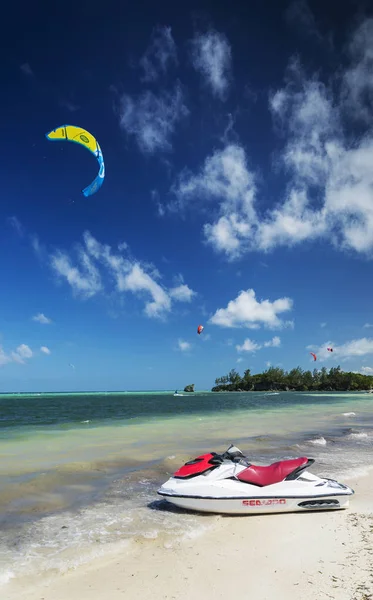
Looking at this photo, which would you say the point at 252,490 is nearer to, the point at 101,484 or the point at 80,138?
the point at 101,484

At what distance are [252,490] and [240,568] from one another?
1.93 metres

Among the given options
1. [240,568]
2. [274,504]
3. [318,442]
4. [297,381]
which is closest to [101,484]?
[274,504]

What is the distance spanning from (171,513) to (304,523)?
84.0 inches

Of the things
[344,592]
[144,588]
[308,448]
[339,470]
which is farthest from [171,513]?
[308,448]

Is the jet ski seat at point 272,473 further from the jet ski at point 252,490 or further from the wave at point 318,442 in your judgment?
the wave at point 318,442

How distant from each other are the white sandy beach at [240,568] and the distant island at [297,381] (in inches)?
6456

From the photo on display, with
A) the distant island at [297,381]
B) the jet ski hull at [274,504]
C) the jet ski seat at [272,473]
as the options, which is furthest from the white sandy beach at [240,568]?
the distant island at [297,381]

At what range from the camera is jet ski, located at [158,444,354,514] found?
6.38 m

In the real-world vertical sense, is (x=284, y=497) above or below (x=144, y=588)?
above

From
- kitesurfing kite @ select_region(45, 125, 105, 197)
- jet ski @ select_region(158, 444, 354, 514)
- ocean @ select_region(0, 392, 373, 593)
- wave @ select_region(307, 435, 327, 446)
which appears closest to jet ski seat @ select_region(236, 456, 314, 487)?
jet ski @ select_region(158, 444, 354, 514)

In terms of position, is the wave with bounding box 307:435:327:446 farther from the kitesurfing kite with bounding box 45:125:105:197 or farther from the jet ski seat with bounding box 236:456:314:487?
the kitesurfing kite with bounding box 45:125:105:197

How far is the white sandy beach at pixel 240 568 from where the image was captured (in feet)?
13.2

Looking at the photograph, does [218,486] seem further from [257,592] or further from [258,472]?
[257,592]

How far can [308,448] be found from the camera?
13.6 metres
